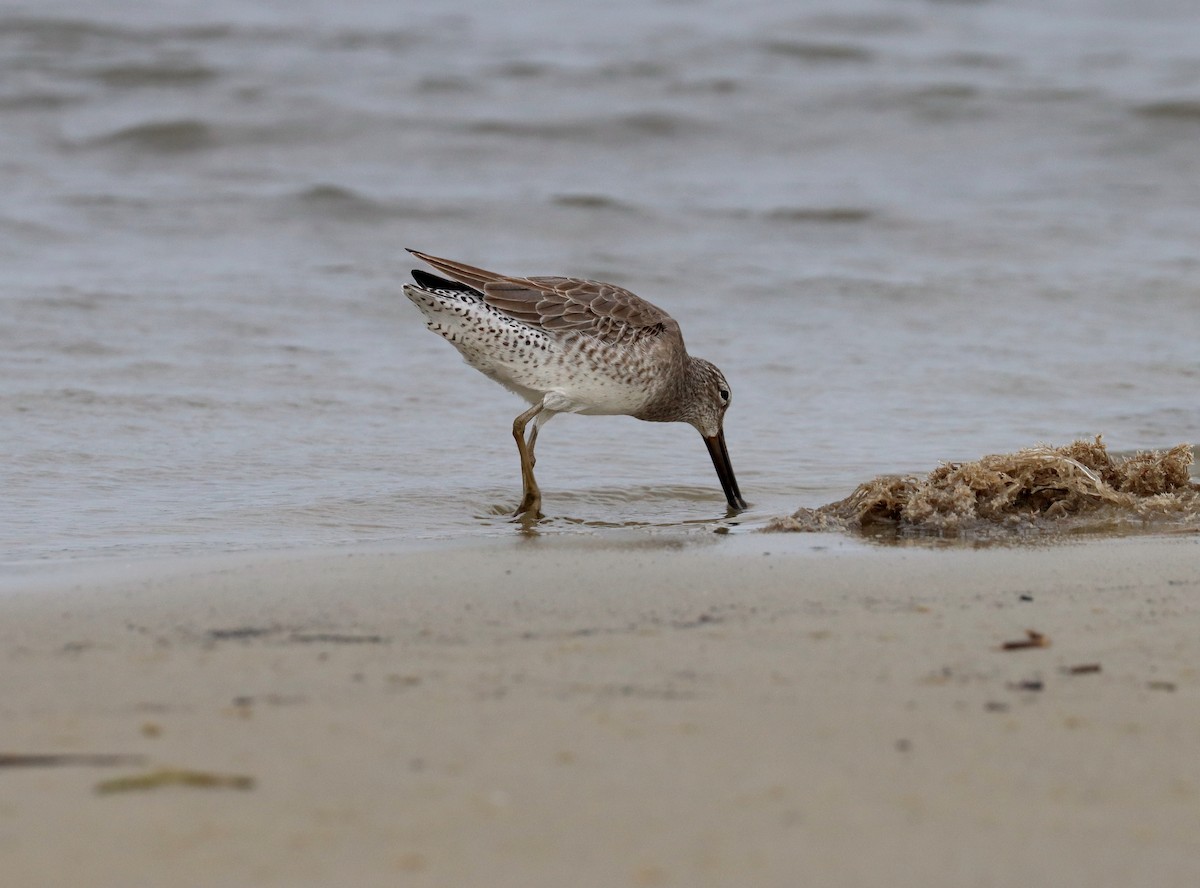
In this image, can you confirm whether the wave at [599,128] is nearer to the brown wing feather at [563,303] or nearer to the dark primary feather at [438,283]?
the brown wing feather at [563,303]

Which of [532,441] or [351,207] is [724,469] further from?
[351,207]

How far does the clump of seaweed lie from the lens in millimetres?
5152

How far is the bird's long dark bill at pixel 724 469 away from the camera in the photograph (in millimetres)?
6332

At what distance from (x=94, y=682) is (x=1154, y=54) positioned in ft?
56.1

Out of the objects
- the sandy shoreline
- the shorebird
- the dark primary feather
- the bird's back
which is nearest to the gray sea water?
the shorebird

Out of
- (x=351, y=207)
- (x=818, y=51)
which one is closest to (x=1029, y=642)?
(x=351, y=207)

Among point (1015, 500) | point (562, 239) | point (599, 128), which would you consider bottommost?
point (1015, 500)

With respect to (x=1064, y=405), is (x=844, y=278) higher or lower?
higher

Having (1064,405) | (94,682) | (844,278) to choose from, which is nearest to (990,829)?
(94,682)

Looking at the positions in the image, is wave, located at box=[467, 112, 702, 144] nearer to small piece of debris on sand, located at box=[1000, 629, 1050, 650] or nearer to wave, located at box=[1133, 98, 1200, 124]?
wave, located at box=[1133, 98, 1200, 124]

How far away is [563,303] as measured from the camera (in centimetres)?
650

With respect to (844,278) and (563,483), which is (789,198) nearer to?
(844,278)

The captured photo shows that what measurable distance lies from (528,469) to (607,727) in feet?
11.7

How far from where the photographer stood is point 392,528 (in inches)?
221
